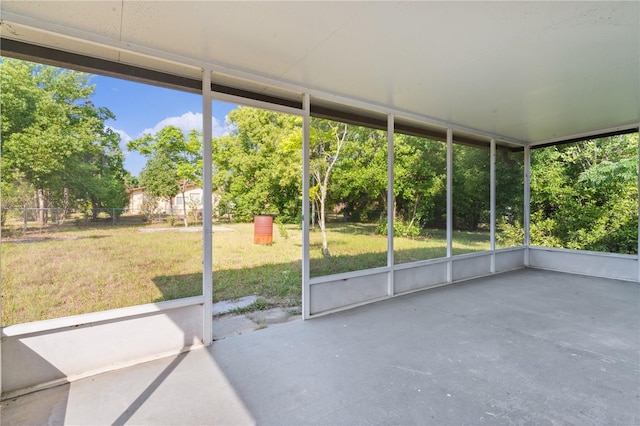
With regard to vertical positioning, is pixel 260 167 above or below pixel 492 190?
above

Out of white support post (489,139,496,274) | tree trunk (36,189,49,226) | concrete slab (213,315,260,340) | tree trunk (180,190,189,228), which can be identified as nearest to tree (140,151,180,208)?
tree trunk (180,190,189,228)

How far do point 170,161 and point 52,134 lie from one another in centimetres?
121

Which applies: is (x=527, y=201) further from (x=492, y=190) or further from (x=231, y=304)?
(x=231, y=304)

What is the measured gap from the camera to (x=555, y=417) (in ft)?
5.88

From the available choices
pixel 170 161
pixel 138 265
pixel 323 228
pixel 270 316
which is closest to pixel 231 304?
pixel 270 316

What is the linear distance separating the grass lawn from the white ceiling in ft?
5.66

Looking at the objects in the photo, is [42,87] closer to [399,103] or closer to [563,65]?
[399,103]

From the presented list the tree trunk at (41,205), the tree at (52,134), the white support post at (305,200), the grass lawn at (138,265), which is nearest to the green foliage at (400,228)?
the grass lawn at (138,265)

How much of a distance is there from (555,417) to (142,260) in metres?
4.58

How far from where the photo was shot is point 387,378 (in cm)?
220

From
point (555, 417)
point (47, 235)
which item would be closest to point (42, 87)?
point (47, 235)

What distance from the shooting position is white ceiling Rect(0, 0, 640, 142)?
6.38ft

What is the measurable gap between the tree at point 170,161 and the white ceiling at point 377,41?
1.05m

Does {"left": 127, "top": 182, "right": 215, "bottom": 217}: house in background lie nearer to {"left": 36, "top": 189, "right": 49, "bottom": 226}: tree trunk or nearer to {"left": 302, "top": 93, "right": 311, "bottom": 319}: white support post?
{"left": 36, "top": 189, "right": 49, "bottom": 226}: tree trunk
